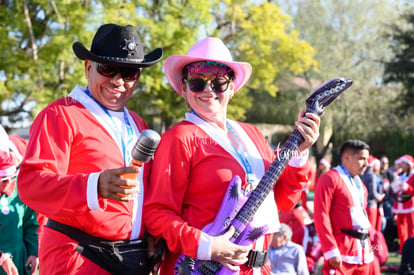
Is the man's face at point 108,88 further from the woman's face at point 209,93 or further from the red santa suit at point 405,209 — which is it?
the red santa suit at point 405,209

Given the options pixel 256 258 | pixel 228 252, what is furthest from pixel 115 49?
pixel 256 258

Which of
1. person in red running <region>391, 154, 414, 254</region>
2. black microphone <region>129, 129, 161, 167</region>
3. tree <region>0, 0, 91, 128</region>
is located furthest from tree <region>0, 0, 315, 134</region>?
black microphone <region>129, 129, 161, 167</region>

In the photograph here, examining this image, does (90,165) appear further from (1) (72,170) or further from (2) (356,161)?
(2) (356,161)

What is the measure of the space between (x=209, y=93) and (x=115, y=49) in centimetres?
57

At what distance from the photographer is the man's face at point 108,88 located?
2.94 m

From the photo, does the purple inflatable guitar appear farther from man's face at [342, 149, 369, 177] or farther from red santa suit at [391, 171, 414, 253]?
red santa suit at [391, 171, 414, 253]

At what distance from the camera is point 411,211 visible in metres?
10.4

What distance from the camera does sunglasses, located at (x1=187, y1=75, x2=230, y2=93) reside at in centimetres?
303

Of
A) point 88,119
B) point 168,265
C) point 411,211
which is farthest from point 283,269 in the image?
point 411,211

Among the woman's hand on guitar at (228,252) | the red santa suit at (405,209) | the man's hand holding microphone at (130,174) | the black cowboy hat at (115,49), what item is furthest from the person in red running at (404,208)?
the man's hand holding microphone at (130,174)

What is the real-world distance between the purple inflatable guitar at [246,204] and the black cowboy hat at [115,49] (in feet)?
2.81

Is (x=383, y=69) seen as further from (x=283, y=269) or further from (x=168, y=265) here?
(x=168, y=265)

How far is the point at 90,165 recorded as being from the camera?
2752mm

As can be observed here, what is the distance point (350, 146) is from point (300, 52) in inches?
427
